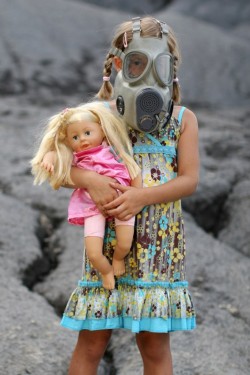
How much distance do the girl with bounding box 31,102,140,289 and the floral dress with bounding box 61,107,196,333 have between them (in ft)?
0.20

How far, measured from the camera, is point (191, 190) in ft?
8.51

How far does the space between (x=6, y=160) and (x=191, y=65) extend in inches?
93.9

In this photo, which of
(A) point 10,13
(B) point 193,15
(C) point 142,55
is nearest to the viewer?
(C) point 142,55

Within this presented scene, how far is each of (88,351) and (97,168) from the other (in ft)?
2.00

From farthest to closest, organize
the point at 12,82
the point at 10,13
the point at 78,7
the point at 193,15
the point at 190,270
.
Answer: the point at 193,15
the point at 78,7
the point at 10,13
the point at 12,82
the point at 190,270

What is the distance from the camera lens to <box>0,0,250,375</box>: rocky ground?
313 cm

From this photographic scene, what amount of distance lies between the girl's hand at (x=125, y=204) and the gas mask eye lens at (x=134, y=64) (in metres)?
0.35

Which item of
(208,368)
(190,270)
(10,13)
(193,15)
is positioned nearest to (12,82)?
(10,13)

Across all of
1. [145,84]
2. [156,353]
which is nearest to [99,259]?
[156,353]

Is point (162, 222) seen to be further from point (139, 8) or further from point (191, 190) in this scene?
point (139, 8)

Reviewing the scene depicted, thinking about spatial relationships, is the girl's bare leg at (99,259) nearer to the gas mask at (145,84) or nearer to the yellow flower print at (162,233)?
the yellow flower print at (162,233)

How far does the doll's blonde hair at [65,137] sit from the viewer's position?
2.52 metres

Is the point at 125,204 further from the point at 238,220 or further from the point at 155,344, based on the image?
the point at 238,220

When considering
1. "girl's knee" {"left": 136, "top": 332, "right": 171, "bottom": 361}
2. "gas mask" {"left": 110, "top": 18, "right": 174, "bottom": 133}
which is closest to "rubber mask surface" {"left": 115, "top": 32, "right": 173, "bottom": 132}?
"gas mask" {"left": 110, "top": 18, "right": 174, "bottom": 133}
